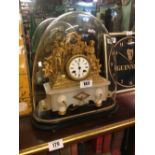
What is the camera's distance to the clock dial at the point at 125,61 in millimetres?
1115

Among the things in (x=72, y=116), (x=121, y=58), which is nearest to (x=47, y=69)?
(x=72, y=116)

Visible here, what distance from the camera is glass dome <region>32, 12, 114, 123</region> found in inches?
31.0

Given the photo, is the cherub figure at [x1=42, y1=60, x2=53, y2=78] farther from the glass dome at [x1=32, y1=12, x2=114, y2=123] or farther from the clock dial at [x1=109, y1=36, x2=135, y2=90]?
the clock dial at [x1=109, y1=36, x2=135, y2=90]

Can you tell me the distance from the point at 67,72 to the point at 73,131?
0.84 feet

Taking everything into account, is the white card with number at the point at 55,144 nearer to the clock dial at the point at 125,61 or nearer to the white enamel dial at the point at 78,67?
the white enamel dial at the point at 78,67

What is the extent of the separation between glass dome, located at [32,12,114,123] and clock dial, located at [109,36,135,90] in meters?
0.27

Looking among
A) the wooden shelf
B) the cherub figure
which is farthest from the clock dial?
the cherub figure

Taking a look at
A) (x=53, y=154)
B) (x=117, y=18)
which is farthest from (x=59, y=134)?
(x=117, y=18)

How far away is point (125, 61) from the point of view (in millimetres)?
1150

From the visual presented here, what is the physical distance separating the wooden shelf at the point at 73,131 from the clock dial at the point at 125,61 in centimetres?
25

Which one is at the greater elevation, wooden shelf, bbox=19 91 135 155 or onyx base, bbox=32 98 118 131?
onyx base, bbox=32 98 118 131
